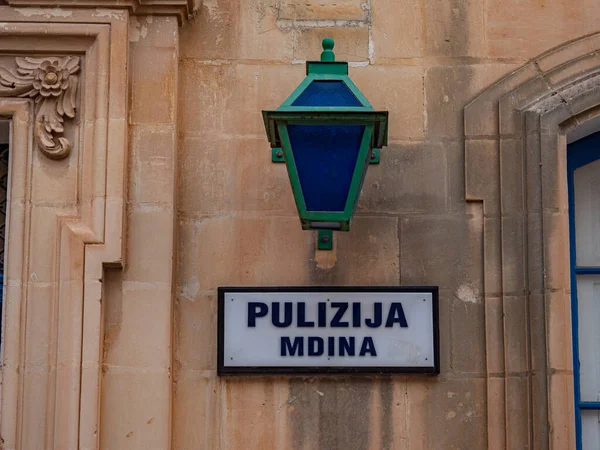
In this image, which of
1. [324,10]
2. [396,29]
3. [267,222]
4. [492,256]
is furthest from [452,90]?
[267,222]

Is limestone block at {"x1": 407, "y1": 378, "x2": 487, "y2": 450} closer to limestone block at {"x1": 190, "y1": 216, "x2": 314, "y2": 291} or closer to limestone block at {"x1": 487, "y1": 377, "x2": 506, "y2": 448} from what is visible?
limestone block at {"x1": 487, "y1": 377, "x2": 506, "y2": 448}

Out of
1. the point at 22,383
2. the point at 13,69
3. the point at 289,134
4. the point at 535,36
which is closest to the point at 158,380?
the point at 22,383

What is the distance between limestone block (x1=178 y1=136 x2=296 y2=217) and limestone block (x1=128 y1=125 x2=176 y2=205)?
154 mm

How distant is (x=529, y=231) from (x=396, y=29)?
1474 mm

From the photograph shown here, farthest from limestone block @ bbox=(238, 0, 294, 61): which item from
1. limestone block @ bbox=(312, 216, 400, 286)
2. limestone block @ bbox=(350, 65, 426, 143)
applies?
limestone block @ bbox=(312, 216, 400, 286)

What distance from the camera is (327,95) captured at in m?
5.88

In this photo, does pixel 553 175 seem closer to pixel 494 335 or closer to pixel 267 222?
pixel 494 335

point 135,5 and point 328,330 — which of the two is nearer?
point 328,330

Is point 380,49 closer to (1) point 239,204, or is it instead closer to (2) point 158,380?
(1) point 239,204

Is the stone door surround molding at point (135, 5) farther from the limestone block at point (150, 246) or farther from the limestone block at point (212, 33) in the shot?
the limestone block at point (150, 246)

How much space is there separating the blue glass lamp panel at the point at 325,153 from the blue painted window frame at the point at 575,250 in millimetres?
1711

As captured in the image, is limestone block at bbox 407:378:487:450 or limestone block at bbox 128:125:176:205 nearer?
limestone block at bbox 407:378:487:450

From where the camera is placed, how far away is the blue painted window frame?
258 inches

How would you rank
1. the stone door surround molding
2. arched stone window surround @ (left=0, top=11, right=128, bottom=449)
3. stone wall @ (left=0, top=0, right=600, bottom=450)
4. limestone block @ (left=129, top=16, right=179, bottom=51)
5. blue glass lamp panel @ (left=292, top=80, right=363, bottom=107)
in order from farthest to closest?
limestone block @ (left=129, top=16, right=179, bottom=51)
the stone door surround molding
stone wall @ (left=0, top=0, right=600, bottom=450)
arched stone window surround @ (left=0, top=11, right=128, bottom=449)
blue glass lamp panel @ (left=292, top=80, right=363, bottom=107)
